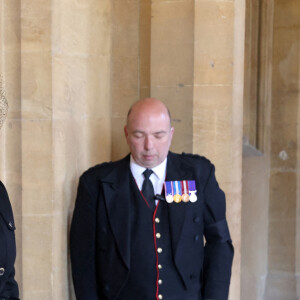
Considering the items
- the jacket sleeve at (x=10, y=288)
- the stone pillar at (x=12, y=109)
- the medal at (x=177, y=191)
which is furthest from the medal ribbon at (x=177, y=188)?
the jacket sleeve at (x=10, y=288)

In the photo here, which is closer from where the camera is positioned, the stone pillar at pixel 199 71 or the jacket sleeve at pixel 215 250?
the jacket sleeve at pixel 215 250

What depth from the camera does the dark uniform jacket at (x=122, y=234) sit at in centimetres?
263

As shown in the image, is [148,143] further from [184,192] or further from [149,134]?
[184,192]

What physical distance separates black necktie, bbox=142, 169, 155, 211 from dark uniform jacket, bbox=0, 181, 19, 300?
58cm

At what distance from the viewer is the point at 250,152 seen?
223 inches

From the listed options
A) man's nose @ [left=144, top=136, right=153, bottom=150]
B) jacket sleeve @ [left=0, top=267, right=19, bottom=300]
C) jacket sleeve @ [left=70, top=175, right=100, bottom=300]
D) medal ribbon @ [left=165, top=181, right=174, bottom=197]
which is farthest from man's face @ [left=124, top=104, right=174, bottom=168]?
jacket sleeve @ [left=0, top=267, right=19, bottom=300]

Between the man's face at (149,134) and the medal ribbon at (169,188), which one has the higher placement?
the man's face at (149,134)

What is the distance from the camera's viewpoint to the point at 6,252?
2.23 m

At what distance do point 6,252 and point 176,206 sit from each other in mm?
718

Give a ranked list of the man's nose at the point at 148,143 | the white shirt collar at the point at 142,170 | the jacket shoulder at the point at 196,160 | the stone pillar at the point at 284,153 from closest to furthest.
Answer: the man's nose at the point at 148,143 < the white shirt collar at the point at 142,170 < the jacket shoulder at the point at 196,160 < the stone pillar at the point at 284,153

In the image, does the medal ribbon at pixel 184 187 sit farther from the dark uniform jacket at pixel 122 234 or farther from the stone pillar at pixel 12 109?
the stone pillar at pixel 12 109

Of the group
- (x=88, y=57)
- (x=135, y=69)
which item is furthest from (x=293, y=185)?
(x=88, y=57)

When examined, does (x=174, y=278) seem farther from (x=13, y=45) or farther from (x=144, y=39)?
(x=144, y=39)

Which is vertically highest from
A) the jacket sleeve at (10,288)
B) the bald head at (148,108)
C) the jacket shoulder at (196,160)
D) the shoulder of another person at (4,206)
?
the bald head at (148,108)
